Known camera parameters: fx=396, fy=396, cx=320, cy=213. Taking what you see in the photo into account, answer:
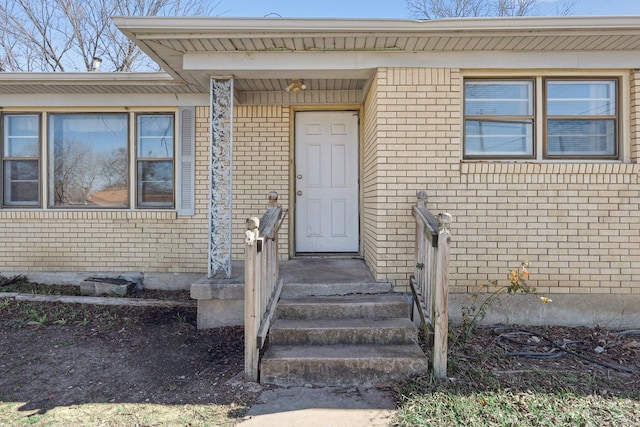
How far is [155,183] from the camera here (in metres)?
6.06

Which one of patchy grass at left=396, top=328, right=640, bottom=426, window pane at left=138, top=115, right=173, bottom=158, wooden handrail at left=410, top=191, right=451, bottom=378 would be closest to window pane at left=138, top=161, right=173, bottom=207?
window pane at left=138, top=115, right=173, bottom=158

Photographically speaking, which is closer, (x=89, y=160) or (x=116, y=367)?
(x=116, y=367)

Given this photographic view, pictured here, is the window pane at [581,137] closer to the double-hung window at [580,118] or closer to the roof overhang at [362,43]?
the double-hung window at [580,118]

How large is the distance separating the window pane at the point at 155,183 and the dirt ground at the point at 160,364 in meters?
1.74

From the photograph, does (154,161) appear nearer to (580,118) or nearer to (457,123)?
(457,123)

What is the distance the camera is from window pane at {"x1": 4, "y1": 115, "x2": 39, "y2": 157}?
6125mm

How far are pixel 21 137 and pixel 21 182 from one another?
2.28 ft

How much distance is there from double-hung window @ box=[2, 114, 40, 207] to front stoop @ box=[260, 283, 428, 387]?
4.69 m

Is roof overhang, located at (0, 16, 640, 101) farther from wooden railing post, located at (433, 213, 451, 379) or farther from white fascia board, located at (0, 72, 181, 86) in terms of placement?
wooden railing post, located at (433, 213, 451, 379)

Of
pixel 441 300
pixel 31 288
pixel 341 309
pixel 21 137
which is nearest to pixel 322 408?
pixel 341 309

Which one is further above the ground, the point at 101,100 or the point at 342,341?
the point at 101,100

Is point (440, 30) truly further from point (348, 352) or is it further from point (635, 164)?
point (348, 352)

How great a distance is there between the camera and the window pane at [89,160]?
240 inches

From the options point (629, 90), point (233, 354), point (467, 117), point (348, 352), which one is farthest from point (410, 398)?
point (629, 90)
